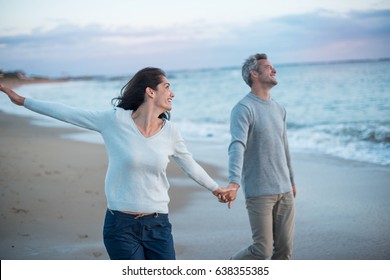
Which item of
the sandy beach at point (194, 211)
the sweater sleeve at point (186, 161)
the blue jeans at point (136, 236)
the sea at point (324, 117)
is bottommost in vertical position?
the sea at point (324, 117)

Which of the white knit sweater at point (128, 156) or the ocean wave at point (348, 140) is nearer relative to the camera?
the white knit sweater at point (128, 156)

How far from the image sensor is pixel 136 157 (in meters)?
3.00

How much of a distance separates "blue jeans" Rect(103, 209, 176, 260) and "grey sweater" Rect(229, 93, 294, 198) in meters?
0.76

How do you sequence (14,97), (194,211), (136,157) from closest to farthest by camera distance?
(136,157) → (14,97) → (194,211)

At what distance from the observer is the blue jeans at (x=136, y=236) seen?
300 centimetres

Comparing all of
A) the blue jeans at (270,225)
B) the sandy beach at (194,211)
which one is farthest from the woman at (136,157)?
the sandy beach at (194,211)

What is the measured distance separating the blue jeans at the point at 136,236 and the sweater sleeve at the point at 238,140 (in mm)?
699

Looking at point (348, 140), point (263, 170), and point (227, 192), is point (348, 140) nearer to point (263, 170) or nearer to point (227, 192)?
point (263, 170)

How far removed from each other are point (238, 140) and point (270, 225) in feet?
1.96

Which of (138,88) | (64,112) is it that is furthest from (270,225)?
(64,112)

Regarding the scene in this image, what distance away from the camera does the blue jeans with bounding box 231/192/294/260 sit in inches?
145

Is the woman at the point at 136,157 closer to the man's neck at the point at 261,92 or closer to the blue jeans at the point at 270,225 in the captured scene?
the blue jeans at the point at 270,225

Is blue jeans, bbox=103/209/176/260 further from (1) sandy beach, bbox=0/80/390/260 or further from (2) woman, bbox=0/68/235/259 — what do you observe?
(1) sandy beach, bbox=0/80/390/260

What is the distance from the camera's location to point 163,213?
3109 mm
